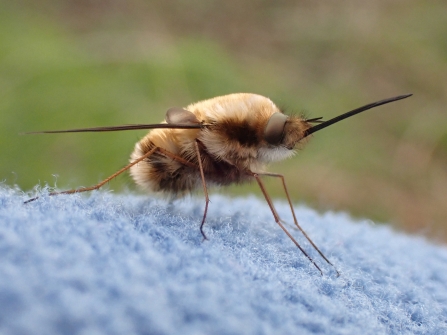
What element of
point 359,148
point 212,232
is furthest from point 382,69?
point 212,232

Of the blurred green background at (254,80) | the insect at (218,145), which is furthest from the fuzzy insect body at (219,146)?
the blurred green background at (254,80)

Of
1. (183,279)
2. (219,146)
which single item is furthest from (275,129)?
(183,279)

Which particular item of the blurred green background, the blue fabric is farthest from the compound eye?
the blurred green background

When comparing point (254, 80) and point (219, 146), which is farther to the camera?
point (254, 80)

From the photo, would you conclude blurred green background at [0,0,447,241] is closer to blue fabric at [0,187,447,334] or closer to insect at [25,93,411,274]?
insect at [25,93,411,274]

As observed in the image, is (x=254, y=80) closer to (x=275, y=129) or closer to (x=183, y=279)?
(x=275, y=129)

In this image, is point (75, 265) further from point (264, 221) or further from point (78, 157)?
point (78, 157)
